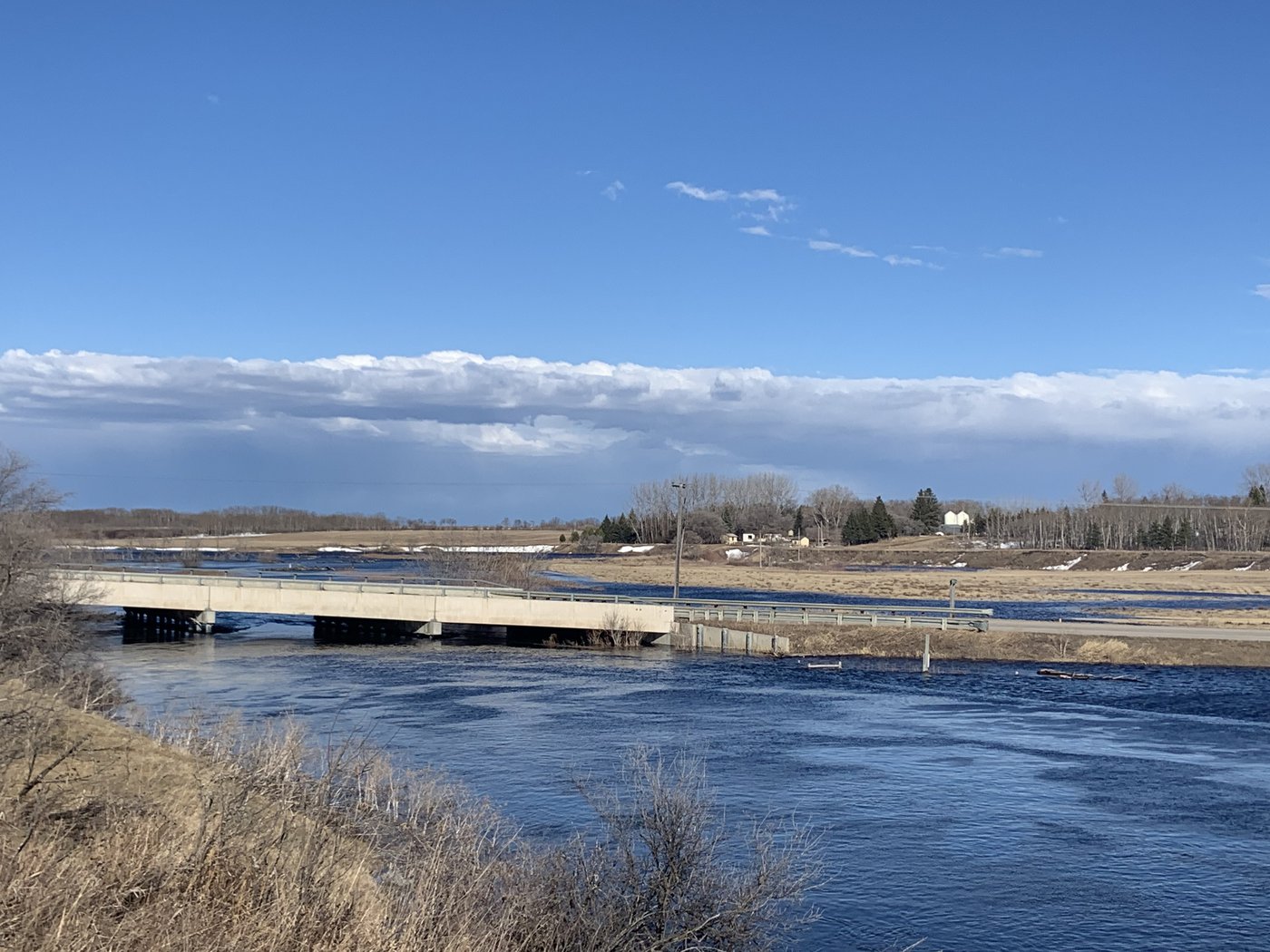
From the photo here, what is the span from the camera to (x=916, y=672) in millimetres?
51500

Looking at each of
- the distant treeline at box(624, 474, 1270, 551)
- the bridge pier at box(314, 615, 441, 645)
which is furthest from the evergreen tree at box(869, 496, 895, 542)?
the bridge pier at box(314, 615, 441, 645)

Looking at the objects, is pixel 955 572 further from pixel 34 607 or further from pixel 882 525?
pixel 34 607

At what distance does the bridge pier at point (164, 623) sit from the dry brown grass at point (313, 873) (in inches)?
1792

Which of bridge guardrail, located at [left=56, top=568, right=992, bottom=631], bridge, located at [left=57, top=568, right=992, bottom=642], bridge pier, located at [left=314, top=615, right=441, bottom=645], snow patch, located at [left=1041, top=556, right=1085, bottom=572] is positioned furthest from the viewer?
snow patch, located at [left=1041, top=556, right=1085, bottom=572]

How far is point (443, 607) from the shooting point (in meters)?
63.2

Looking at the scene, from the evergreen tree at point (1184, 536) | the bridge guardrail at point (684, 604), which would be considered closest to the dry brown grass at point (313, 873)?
the bridge guardrail at point (684, 604)

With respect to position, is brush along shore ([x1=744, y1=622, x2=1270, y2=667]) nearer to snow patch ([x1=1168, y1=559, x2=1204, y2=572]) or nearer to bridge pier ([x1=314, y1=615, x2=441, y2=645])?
bridge pier ([x1=314, y1=615, x2=441, y2=645])

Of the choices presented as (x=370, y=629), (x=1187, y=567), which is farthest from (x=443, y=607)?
(x=1187, y=567)

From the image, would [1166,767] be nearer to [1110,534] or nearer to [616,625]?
[616,625]

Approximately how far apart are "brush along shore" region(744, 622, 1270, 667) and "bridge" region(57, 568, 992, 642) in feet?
5.37

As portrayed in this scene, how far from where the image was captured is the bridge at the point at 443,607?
61.2 m

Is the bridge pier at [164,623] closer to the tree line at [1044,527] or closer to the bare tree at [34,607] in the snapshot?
the bare tree at [34,607]

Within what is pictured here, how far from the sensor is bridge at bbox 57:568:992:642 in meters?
61.2

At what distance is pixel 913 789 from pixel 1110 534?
534 feet
